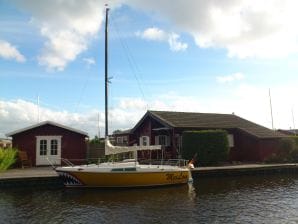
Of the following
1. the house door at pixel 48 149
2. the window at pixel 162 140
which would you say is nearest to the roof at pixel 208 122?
the window at pixel 162 140

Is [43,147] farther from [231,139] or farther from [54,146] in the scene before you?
[231,139]

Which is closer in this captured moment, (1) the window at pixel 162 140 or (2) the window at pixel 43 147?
(2) the window at pixel 43 147

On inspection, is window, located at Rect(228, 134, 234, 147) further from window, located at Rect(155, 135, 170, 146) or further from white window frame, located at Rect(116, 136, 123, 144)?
white window frame, located at Rect(116, 136, 123, 144)

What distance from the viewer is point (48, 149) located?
29.7 m

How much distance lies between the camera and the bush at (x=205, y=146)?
2983 centimetres

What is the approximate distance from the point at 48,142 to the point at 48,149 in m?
0.54

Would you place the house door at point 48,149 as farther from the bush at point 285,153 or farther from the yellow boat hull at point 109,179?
the bush at point 285,153

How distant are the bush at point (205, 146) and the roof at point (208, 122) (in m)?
2.30

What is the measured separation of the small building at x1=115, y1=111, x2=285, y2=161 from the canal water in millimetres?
9531

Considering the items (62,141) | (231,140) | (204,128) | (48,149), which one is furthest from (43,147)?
(231,140)

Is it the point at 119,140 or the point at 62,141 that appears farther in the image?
the point at 119,140

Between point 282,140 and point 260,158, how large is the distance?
2408 millimetres

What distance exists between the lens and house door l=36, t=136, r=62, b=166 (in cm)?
2952

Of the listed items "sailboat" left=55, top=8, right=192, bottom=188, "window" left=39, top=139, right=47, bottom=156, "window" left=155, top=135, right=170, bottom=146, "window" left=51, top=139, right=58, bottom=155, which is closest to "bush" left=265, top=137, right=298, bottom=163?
"window" left=155, top=135, right=170, bottom=146
